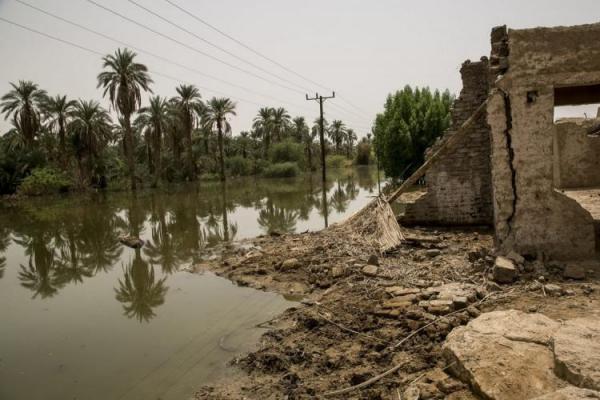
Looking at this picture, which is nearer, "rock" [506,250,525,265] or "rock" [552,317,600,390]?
"rock" [552,317,600,390]

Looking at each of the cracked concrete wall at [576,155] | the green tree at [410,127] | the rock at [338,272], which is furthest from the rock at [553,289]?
the green tree at [410,127]

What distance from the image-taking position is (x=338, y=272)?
282 inches

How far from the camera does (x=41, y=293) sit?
830 cm

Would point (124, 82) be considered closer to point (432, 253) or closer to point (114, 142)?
point (114, 142)

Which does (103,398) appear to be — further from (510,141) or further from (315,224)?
(315,224)

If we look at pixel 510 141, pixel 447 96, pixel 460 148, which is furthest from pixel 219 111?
pixel 510 141

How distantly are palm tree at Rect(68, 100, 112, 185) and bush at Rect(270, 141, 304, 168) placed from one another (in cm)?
1847

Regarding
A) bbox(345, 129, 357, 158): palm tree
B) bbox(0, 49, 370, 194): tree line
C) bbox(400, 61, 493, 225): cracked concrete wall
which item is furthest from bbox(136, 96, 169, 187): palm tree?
bbox(345, 129, 357, 158): palm tree

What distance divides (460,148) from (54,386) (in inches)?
362

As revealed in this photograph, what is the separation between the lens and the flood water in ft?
15.6

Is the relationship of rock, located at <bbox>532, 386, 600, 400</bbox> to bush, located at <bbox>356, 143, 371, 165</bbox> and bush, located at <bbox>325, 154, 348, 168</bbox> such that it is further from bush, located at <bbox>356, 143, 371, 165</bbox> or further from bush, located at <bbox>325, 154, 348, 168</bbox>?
bush, located at <bbox>356, 143, 371, 165</bbox>

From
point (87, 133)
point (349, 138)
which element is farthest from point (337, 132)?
point (87, 133)

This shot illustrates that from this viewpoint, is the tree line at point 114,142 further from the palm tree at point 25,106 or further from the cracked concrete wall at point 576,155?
the cracked concrete wall at point 576,155

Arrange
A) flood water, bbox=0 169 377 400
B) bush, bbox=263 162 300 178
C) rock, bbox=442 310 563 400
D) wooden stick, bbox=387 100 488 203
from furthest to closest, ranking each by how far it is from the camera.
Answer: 1. bush, bbox=263 162 300 178
2. wooden stick, bbox=387 100 488 203
3. flood water, bbox=0 169 377 400
4. rock, bbox=442 310 563 400
